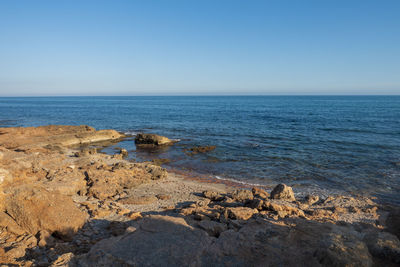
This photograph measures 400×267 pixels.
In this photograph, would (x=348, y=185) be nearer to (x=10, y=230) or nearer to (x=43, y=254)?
(x=43, y=254)

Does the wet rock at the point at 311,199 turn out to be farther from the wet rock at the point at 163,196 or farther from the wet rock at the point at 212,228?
the wet rock at the point at 163,196

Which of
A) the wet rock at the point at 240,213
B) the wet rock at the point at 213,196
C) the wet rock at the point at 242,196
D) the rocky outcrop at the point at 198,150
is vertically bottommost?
the rocky outcrop at the point at 198,150

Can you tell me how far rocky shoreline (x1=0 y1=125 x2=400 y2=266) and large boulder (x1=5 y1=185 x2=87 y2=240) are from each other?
0.08 feet

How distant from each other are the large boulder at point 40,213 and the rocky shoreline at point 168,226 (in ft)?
0.08

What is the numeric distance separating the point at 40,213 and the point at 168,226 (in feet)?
13.2

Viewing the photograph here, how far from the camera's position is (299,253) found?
15.5 ft

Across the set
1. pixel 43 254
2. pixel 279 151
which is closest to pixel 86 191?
pixel 43 254

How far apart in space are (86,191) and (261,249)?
30.3 feet

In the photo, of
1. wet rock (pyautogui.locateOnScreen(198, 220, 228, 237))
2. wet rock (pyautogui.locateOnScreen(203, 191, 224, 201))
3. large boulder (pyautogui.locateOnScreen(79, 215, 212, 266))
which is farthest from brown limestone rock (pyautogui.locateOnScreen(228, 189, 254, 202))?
large boulder (pyautogui.locateOnScreen(79, 215, 212, 266))

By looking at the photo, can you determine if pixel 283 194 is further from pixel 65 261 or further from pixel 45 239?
pixel 45 239

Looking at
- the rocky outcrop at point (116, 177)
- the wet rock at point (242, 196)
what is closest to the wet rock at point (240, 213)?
the wet rock at point (242, 196)

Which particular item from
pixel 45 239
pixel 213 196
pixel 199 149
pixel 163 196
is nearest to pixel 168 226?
pixel 45 239

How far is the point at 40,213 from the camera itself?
6820mm

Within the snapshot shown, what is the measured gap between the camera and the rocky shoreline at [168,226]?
470 cm
